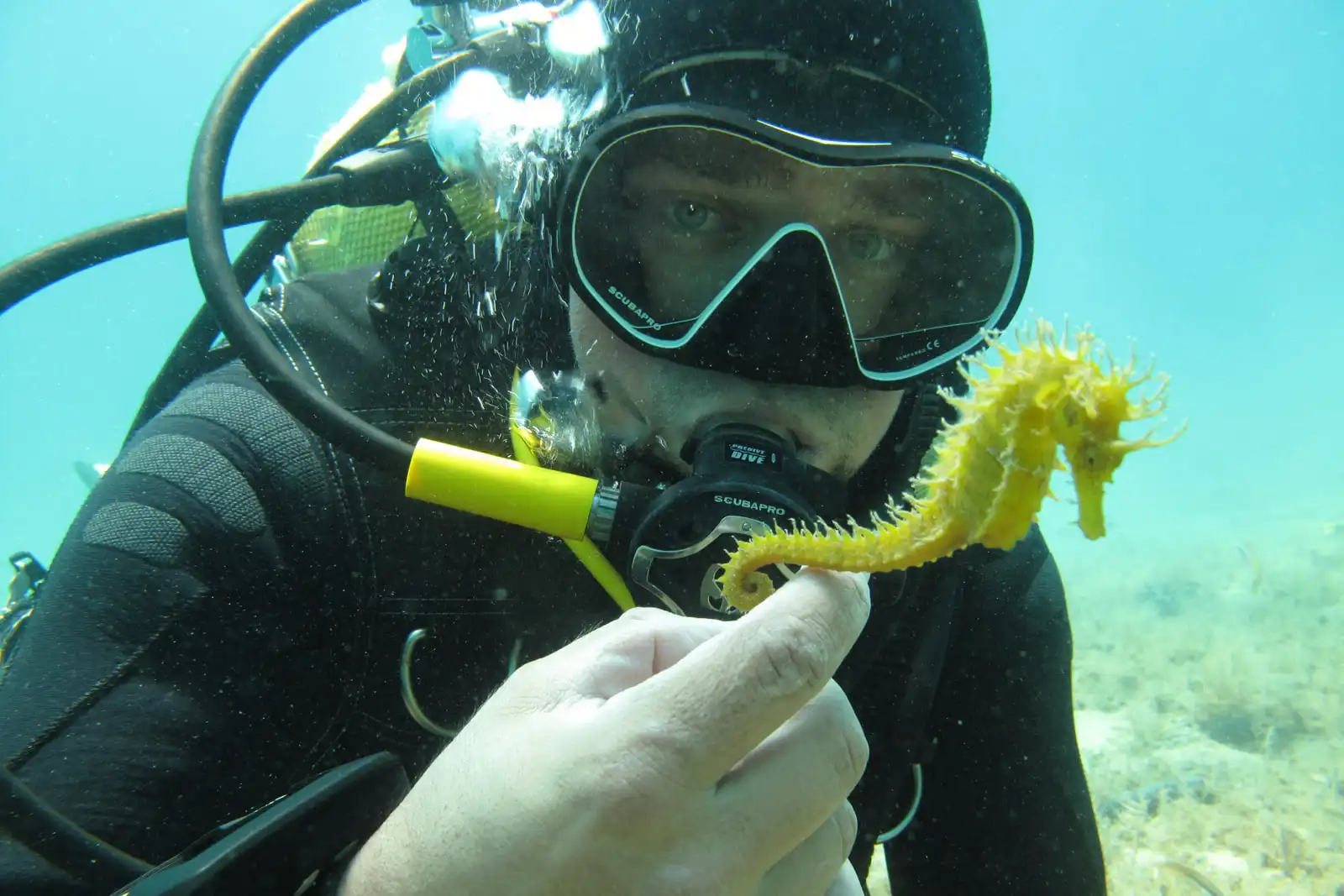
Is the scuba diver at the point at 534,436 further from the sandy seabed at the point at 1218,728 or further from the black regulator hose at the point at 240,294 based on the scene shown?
the sandy seabed at the point at 1218,728

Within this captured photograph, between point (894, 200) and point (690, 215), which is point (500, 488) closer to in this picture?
point (690, 215)

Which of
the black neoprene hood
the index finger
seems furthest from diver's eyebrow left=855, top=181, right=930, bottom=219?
the index finger

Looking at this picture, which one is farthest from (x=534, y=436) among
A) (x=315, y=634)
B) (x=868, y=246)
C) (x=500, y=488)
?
(x=868, y=246)

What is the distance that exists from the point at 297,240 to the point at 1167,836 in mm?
9440

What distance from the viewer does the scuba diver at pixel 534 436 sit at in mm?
2137

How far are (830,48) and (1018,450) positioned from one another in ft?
6.48

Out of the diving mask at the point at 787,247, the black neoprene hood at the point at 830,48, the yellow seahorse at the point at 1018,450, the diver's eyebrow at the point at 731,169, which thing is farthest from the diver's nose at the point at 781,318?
the yellow seahorse at the point at 1018,450

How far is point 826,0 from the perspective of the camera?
255 centimetres

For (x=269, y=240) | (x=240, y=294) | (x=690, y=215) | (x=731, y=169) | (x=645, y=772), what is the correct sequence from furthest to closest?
(x=269, y=240)
(x=690, y=215)
(x=731, y=169)
(x=240, y=294)
(x=645, y=772)

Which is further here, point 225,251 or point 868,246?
point 868,246

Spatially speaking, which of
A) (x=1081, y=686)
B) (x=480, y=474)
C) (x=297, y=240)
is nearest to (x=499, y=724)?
(x=480, y=474)

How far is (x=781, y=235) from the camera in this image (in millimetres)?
2514

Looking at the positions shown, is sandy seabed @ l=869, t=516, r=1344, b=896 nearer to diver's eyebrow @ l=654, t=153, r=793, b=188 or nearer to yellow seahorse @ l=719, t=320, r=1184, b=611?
diver's eyebrow @ l=654, t=153, r=793, b=188

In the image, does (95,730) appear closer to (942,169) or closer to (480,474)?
(480,474)
